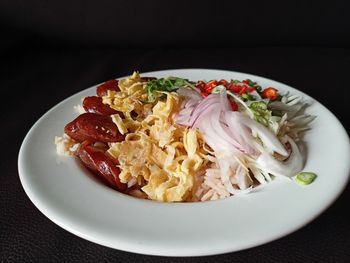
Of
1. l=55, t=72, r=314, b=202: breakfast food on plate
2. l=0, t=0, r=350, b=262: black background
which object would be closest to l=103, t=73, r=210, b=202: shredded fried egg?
l=55, t=72, r=314, b=202: breakfast food on plate

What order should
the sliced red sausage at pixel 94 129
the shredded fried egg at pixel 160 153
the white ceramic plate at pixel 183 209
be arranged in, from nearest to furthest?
the white ceramic plate at pixel 183 209 → the shredded fried egg at pixel 160 153 → the sliced red sausage at pixel 94 129

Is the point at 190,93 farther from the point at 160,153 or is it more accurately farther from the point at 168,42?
the point at 168,42

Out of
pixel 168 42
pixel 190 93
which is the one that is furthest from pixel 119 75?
pixel 190 93

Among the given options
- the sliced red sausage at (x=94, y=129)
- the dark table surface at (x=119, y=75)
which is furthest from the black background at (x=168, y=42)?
the sliced red sausage at (x=94, y=129)

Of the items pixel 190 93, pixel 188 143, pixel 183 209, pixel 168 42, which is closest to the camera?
pixel 183 209

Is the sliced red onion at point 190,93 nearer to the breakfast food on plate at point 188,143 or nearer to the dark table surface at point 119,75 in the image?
the breakfast food on plate at point 188,143

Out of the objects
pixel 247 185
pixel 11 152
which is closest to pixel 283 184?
pixel 247 185
